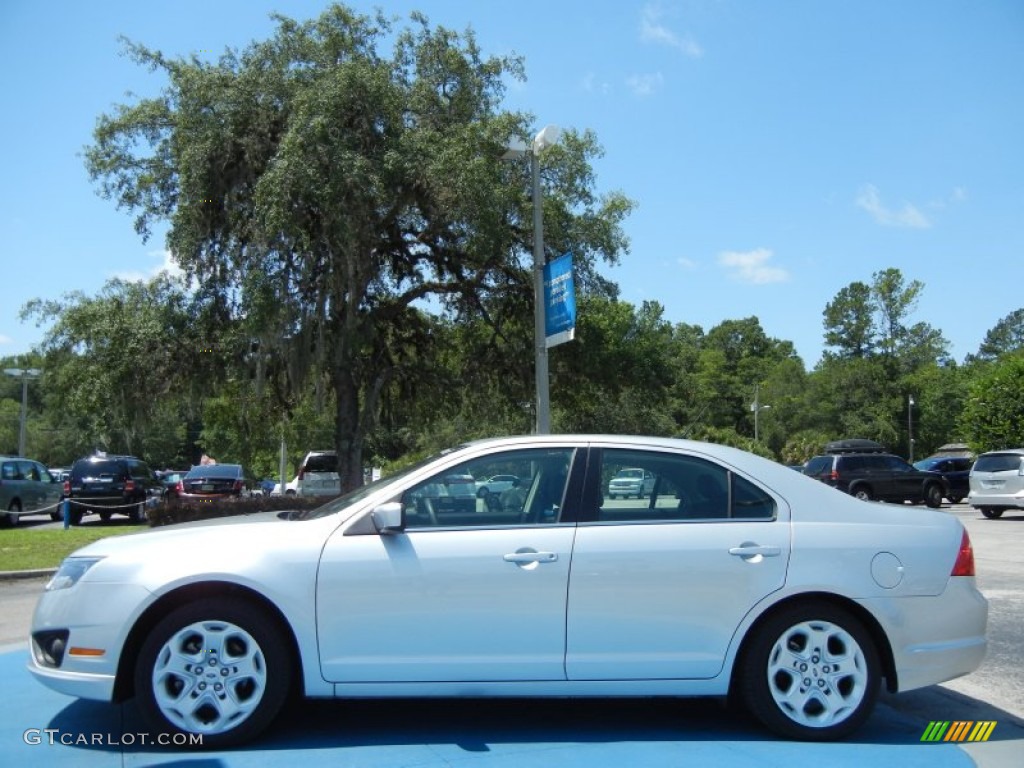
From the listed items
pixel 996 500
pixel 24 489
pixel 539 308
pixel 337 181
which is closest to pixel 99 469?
pixel 24 489

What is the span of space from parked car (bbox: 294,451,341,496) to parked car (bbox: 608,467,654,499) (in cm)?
2028

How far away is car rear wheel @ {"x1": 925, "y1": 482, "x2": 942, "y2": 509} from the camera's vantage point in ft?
85.5

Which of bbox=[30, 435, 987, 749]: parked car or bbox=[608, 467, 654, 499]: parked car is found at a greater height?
bbox=[608, 467, 654, 499]: parked car

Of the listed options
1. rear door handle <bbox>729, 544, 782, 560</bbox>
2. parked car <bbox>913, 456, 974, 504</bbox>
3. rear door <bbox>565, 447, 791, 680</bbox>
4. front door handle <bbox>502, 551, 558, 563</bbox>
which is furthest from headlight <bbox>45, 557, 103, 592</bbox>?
parked car <bbox>913, 456, 974, 504</bbox>

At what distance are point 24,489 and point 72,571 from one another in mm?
19420

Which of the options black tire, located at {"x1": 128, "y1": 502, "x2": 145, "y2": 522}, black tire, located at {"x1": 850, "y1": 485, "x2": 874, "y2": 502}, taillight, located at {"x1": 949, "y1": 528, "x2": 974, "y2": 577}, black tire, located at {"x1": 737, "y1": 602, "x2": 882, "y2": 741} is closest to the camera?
black tire, located at {"x1": 737, "y1": 602, "x2": 882, "y2": 741}

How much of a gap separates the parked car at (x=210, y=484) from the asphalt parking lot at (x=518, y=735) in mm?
17168

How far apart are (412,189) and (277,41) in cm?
412

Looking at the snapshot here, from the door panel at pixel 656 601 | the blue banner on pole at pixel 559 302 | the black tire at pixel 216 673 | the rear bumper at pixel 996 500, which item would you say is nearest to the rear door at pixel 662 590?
the door panel at pixel 656 601

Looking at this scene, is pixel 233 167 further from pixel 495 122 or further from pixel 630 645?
pixel 630 645

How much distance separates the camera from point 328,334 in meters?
17.2

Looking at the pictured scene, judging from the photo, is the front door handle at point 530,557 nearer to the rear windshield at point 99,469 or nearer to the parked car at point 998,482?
the parked car at point 998,482

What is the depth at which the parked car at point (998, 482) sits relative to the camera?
2070 centimetres

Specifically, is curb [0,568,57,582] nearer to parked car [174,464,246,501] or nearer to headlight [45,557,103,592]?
headlight [45,557,103,592]
